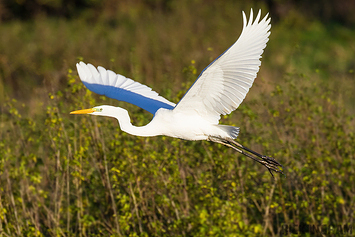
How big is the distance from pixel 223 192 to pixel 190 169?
0.45 m

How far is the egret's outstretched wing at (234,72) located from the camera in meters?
4.29

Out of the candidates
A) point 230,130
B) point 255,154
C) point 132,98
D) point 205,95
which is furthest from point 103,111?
point 255,154

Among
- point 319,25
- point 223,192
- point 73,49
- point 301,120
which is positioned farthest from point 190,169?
point 319,25

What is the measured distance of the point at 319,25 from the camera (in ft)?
55.1

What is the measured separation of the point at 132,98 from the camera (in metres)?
5.43

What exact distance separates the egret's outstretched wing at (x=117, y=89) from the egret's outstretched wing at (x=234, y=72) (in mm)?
782

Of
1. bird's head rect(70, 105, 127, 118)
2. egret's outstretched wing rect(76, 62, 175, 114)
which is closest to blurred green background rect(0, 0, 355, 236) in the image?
egret's outstretched wing rect(76, 62, 175, 114)

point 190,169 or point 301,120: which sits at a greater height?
point 301,120

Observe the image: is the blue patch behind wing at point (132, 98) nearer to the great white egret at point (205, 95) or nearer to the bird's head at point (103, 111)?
the great white egret at point (205, 95)

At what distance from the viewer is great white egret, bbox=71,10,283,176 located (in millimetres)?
4352

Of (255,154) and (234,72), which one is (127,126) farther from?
(255,154)

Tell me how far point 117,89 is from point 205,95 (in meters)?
1.20

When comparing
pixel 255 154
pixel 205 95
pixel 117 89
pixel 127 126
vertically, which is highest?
pixel 117 89

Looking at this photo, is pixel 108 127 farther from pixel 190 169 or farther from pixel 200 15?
pixel 200 15
